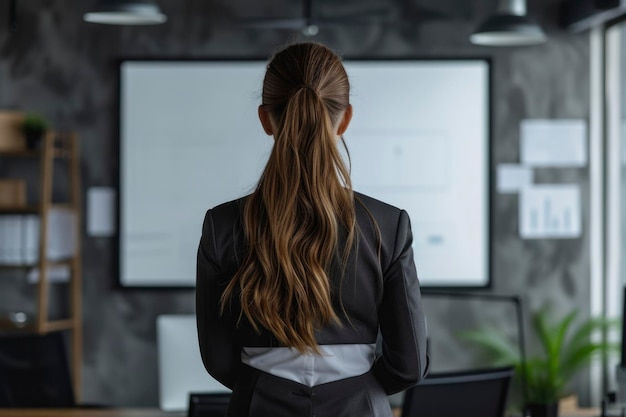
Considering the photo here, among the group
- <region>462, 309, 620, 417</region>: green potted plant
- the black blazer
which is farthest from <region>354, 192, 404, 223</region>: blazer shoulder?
<region>462, 309, 620, 417</region>: green potted plant

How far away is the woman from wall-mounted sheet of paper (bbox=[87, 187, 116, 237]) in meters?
3.73

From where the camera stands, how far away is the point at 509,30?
4145 millimetres

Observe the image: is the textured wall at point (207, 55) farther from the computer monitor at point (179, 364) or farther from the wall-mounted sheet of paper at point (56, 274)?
the computer monitor at point (179, 364)

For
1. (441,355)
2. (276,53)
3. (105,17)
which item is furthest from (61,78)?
(276,53)

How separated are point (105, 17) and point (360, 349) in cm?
281

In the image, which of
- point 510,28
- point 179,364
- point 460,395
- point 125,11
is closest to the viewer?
point 460,395

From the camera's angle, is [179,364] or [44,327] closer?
[179,364]

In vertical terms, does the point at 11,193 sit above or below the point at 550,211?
above

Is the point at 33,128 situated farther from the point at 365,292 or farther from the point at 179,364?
the point at 365,292

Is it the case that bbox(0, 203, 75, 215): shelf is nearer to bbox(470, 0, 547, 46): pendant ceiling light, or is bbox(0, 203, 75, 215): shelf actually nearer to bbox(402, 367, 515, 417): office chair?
bbox(470, 0, 547, 46): pendant ceiling light

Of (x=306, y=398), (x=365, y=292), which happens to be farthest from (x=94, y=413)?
(x=365, y=292)

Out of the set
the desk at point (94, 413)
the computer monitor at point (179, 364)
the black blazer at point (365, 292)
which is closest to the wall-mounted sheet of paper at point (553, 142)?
the desk at point (94, 413)

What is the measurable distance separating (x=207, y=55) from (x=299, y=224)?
383 centimetres

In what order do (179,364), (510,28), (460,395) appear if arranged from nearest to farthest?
(460,395) < (179,364) < (510,28)
